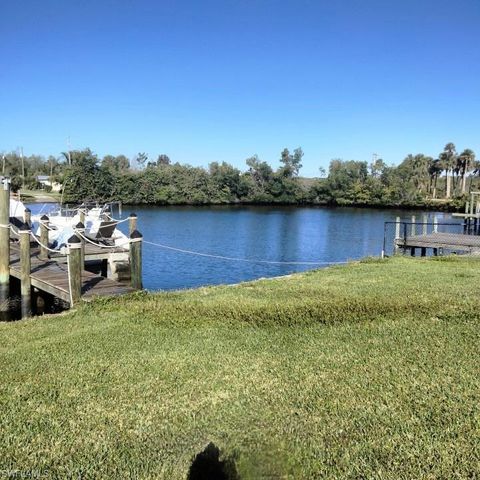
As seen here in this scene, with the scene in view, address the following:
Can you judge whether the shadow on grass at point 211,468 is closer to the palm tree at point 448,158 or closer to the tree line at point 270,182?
the tree line at point 270,182

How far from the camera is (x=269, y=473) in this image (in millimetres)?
3688

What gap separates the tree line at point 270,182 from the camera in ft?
271

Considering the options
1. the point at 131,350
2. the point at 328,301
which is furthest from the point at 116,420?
the point at 328,301

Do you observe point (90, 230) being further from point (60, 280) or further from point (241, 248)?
point (241, 248)

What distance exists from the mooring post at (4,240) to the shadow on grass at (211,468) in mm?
9432

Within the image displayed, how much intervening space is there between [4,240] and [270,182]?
283 ft

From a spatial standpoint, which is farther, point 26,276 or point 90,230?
point 90,230

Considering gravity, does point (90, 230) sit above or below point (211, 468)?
above

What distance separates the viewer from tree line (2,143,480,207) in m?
82.6

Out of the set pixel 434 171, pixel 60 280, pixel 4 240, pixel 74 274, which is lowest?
pixel 60 280

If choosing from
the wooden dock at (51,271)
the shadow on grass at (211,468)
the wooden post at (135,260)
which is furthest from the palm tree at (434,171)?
the shadow on grass at (211,468)

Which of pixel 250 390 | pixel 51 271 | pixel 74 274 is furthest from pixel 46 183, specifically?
pixel 250 390

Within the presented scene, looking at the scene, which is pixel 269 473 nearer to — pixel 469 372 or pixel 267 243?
pixel 469 372

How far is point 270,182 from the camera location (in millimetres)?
96750
